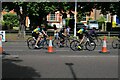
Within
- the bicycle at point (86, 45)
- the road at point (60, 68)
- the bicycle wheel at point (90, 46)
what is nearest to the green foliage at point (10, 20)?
the bicycle at point (86, 45)

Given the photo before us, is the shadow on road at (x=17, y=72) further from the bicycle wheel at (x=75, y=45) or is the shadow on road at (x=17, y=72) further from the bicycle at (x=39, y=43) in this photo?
the bicycle at (x=39, y=43)

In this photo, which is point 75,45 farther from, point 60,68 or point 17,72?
point 17,72

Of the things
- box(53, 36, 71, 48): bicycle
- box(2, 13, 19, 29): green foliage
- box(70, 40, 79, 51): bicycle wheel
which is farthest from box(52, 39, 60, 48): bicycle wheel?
box(2, 13, 19, 29): green foliage

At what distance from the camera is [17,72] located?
40.3ft

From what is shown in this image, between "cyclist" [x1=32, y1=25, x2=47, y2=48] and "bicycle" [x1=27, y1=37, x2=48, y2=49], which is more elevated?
"cyclist" [x1=32, y1=25, x2=47, y2=48]

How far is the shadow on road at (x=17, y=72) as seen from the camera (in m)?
11.2

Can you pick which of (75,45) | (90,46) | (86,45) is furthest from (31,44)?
(90,46)

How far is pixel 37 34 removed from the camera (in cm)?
2306

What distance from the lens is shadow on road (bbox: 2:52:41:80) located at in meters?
11.2

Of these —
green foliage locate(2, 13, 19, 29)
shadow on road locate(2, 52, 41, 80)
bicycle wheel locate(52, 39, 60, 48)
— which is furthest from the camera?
green foliage locate(2, 13, 19, 29)

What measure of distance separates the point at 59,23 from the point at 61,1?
30.5 meters

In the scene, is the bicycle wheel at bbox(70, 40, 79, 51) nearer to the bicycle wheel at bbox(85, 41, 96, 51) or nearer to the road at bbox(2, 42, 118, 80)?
the bicycle wheel at bbox(85, 41, 96, 51)

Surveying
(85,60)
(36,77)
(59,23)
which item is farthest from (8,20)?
(36,77)

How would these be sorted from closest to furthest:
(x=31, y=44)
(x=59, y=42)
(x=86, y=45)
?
(x=86, y=45) → (x=31, y=44) → (x=59, y=42)
